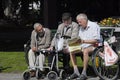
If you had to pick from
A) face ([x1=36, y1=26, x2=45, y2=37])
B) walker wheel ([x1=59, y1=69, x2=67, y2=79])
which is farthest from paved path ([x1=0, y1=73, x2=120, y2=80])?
face ([x1=36, y1=26, x2=45, y2=37])

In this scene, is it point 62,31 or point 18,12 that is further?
point 18,12

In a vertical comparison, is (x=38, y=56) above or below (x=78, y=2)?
below

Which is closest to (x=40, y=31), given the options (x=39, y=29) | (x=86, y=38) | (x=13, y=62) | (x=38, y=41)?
(x=39, y=29)

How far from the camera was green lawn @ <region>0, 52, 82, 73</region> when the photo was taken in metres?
10.8

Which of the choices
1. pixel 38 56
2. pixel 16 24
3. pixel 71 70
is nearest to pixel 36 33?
pixel 38 56

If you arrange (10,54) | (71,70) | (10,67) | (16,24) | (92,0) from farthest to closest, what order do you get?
(16,24) < (92,0) < (10,54) < (10,67) < (71,70)

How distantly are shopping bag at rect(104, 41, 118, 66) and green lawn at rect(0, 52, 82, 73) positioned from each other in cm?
217

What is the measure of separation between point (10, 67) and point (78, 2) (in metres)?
14.5

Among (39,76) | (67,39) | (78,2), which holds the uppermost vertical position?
(78,2)

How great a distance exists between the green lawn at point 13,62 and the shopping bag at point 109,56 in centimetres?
217

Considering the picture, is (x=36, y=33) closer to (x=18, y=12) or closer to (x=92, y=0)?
(x=92, y=0)

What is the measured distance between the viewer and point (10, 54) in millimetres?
13797

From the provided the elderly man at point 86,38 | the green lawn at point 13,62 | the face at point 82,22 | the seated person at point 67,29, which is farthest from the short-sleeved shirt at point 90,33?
the green lawn at point 13,62

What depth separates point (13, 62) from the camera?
39.0ft
